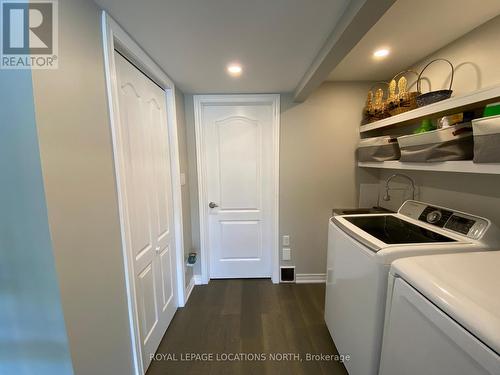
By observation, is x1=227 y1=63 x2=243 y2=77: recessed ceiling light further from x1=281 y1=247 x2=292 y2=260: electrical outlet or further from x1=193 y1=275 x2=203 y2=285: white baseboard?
x1=193 y1=275 x2=203 y2=285: white baseboard

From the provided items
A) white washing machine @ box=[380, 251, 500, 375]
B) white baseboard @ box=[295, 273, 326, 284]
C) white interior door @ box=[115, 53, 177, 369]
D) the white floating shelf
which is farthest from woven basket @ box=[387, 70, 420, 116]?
white interior door @ box=[115, 53, 177, 369]

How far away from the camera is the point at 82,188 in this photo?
2.67 ft

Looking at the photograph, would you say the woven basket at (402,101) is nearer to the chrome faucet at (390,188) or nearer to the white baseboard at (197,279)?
the chrome faucet at (390,188)

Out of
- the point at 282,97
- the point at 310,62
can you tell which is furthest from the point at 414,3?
the point at 282,97

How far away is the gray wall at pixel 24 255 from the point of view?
0.65 m

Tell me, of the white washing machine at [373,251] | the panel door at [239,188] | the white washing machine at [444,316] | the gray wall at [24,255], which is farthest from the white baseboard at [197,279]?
the white washing machine at [444,316]

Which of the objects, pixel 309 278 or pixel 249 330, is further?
pixel 309 278

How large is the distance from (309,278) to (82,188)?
2331 millimetres

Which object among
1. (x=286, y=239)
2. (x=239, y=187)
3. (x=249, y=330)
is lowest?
(x=249, y=330)

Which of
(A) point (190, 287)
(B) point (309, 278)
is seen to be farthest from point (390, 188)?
(A) point (190, 287)

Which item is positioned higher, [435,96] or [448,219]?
[435,96]

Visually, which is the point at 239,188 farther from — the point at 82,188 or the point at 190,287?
the point at 82,188

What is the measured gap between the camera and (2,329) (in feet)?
2.60

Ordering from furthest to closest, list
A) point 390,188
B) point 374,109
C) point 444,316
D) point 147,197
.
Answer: point 390,188, point 374,109, point 147,197, point 444,316
